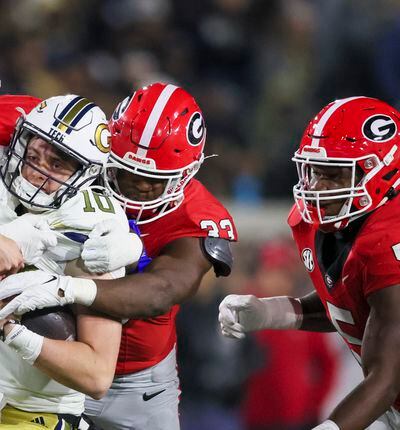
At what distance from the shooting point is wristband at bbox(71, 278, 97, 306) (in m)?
2.33

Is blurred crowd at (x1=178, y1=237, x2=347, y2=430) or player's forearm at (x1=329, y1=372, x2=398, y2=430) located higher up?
player's forearm at (x1=329, y1=372, x2=398, y2=430)

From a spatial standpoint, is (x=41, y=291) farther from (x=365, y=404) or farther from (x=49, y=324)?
(x=365, y=404)

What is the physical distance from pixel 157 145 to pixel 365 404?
1017 mm

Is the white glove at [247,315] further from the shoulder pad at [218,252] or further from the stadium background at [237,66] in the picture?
the stadium background at [237,66]

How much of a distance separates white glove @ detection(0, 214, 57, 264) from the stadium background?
2.55 m

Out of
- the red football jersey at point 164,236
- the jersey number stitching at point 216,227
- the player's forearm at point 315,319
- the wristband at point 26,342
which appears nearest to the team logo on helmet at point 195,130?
the red football jersey at point 164,236

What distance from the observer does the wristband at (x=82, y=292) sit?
2.33 metres

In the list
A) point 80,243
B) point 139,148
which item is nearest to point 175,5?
point 139,148

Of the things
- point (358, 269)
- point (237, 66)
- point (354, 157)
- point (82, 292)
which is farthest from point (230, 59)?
point (82, 292)

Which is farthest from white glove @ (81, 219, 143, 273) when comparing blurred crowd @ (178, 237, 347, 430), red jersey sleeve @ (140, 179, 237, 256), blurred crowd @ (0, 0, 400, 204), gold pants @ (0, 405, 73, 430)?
blurred crowd @ (0, 0, 400, 204)

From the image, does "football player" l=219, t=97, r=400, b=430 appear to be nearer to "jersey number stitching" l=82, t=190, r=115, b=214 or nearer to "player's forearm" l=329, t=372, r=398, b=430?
"player's forearm" l=329, t=372, r=398, b=430

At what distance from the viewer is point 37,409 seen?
2.38 metres

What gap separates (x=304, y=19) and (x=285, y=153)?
1.06 m

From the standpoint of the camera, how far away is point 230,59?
6379mm
